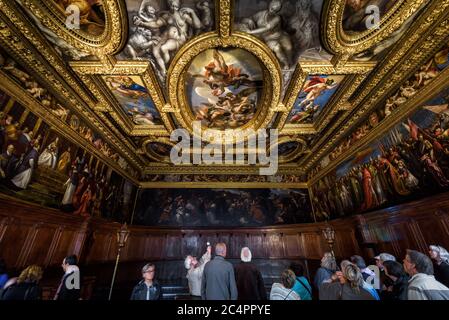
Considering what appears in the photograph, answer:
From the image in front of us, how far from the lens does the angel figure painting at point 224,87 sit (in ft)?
17.9

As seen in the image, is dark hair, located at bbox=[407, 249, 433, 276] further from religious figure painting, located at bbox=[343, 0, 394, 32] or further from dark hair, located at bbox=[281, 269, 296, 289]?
religious figure painting, located at bbox=[343, 0, 394, 32]

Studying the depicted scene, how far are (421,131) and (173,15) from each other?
7346mm

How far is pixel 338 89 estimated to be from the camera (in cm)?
621

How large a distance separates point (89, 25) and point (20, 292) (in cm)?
580

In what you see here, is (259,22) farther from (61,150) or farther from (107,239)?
(107,239)

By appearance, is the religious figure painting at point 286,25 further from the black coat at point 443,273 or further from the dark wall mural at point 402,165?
the black coat at point 443,273

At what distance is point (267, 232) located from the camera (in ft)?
35.2

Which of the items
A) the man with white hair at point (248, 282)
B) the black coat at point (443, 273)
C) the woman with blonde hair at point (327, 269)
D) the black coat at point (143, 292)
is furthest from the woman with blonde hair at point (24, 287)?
the black coat at point (443, 273)

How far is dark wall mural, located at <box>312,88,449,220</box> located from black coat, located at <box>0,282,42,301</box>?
361 inches

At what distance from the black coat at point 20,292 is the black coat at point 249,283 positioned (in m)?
3.71

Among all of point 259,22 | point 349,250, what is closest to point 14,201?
point 259,22

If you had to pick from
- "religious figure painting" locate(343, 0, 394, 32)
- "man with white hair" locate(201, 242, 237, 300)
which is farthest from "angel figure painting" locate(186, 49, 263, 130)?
"man with white hair" locate(201, 242, 237, 300)

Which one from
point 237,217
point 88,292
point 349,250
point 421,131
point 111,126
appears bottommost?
point 88,292

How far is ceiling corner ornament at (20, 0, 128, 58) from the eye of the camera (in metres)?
→ 3.72
